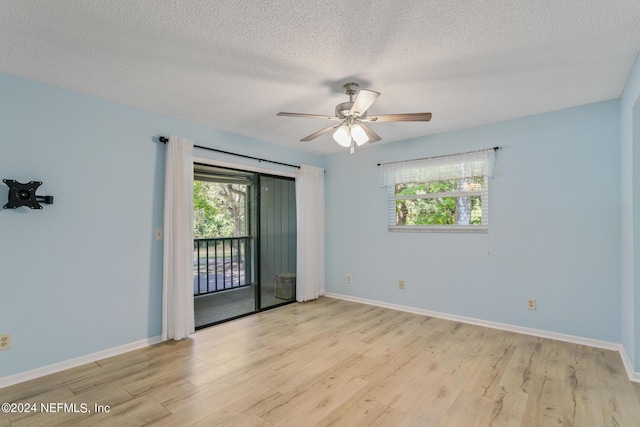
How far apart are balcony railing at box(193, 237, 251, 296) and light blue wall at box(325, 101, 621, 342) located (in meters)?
2.37

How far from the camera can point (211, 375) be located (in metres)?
2.49

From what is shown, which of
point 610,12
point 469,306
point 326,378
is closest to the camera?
point 610,12

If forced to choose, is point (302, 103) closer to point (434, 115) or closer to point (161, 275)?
point (434, 115)

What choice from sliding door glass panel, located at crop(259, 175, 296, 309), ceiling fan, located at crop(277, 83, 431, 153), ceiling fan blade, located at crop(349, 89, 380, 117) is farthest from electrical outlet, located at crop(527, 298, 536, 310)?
sliding door glass panel, located at crop(259, 175, 296, 309)

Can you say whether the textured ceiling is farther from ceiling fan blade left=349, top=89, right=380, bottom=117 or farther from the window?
the window

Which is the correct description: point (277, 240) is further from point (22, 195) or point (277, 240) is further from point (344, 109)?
point (22, 195)

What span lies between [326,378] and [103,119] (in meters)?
3.04

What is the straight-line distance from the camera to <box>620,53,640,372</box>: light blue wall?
7.75ft

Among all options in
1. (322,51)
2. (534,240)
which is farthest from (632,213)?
(322,51)

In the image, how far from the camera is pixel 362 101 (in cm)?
229

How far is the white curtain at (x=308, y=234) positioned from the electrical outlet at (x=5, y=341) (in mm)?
3158

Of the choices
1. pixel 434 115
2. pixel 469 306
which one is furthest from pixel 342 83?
pixel 469 306

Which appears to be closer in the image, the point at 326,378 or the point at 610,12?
the point at 610,12

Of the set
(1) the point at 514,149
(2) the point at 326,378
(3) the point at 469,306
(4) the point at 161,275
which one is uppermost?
(1) the point at 514,149
